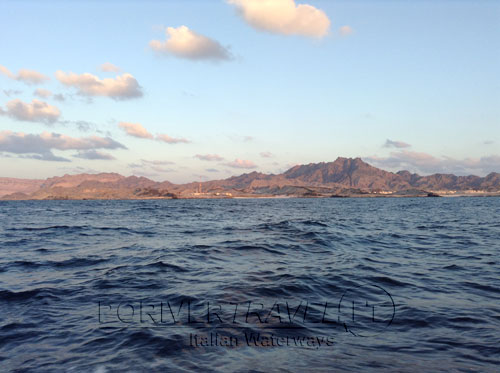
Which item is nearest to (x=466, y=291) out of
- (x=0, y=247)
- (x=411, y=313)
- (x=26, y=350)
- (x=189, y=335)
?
(x=411, y=313)

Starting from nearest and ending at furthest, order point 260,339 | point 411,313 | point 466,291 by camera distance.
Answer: point 260,339
point 411,313
point 466,291

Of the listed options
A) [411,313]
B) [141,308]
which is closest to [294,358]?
[411,313]

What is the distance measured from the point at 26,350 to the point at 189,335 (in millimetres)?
3556

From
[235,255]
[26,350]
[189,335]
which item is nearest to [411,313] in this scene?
[189,335]

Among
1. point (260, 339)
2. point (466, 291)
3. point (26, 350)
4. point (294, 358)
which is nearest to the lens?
point (294, 358)

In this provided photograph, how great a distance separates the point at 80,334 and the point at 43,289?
18.3 feet

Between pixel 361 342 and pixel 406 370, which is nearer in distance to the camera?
pixel 406 370

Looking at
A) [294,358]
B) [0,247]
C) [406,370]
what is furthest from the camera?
[0,247]

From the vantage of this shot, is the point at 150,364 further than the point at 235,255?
No

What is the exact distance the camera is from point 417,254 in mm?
20562

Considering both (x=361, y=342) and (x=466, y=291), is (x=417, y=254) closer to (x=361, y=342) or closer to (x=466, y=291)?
(x=466, y=291)

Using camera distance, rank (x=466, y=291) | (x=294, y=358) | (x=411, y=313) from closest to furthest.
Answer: (x=294, y=358) → (x=411, y=313) → (x=466, y=291)

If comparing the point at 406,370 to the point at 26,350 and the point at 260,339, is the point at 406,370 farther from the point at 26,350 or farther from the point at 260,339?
the point at 26,350

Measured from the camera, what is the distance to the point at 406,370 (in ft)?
21.6
